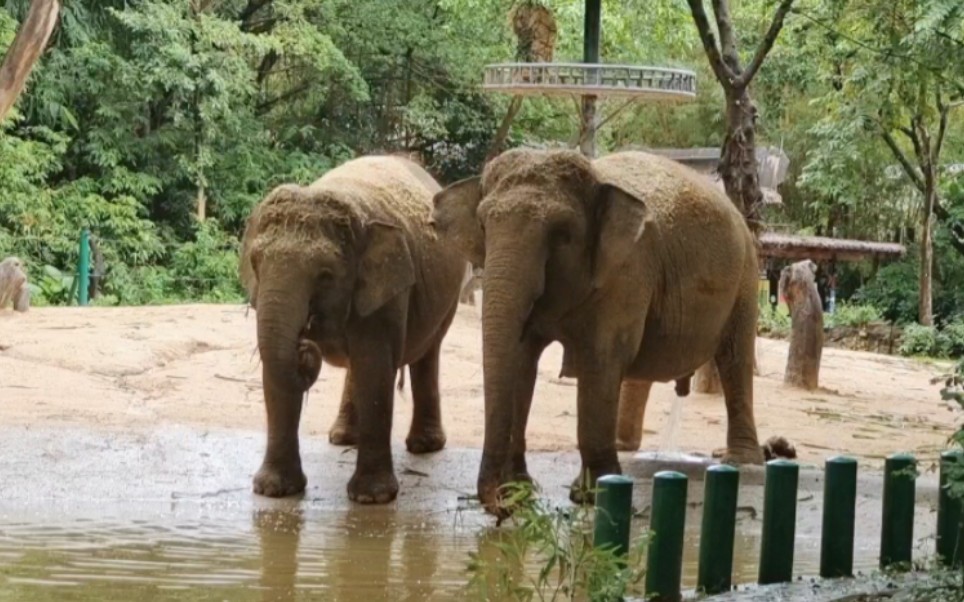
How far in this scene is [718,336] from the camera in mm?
11938

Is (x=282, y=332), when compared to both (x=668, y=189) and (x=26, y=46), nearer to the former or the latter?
(x=668, y=189)

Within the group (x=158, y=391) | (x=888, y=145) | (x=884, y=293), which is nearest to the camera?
(x=158, y=391)

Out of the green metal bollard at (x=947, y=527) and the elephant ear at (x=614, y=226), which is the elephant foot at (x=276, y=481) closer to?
the elephant ear at (x=614, y=226)

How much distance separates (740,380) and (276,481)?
3.48m

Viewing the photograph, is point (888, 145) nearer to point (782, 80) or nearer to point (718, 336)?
point (782, 80)

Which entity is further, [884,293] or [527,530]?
[884,293]

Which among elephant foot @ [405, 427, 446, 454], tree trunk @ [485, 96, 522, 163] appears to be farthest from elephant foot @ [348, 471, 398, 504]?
tree trunk @ [485, 96, 522, 163]

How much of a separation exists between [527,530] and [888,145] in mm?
29569

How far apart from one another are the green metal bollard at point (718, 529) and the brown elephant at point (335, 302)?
342 centimetres

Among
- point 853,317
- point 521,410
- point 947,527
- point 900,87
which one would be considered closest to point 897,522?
point 947,527

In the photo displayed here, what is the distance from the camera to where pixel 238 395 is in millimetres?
14562

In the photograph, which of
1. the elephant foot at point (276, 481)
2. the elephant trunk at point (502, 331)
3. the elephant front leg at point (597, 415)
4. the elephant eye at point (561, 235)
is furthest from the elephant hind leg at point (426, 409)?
the elephant eye at point (561, 235)

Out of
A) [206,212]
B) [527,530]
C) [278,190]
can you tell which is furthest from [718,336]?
[206,212]

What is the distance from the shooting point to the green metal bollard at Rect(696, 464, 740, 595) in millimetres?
7566
